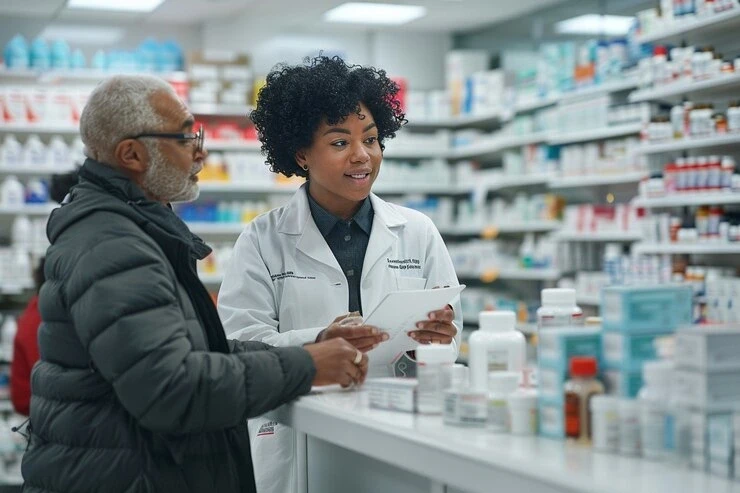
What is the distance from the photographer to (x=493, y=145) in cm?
959

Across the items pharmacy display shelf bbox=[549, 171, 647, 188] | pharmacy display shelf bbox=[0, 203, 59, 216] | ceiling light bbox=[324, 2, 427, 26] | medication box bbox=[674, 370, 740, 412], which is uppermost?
ceiling light bbox=[324, 2, 427, 26]

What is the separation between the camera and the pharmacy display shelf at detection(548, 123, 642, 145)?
741 cm

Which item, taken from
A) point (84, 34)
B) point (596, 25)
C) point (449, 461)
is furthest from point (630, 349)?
point (84, 34)

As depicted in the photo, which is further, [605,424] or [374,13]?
[374,13]

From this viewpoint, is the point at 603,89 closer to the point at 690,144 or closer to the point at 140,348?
the point at 690,144

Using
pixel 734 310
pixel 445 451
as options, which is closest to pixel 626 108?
pixel 734 310

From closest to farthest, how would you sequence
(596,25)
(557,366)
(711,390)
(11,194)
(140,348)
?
(711,390)
(557,366)
(140,348)
(11,194)
(596,25)

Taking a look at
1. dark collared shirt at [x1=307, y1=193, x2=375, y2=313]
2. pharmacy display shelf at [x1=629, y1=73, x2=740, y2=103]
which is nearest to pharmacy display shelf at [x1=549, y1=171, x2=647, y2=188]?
pharmacy display shelf at [x1=629, y1=73, x2=740, y2=103]

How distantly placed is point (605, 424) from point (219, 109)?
795cm

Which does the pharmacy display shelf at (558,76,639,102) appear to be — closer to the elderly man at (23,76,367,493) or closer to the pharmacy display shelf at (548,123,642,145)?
the pharmacy display shelf at (548,123,642,145)

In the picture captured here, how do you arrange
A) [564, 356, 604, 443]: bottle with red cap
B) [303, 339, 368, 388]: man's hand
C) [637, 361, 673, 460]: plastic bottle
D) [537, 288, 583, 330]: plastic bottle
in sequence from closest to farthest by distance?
1. [637, 361, 673, 460]: plastic bottle
2. [564, 356, 604, 443]: bottle with red cap
3. [537, 288, 583, 330]: plastic bottle
4. [303, 339, 368, 388]: man's hand

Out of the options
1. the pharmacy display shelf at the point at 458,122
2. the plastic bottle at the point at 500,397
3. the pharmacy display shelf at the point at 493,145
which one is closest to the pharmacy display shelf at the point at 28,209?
the pharmacy display shelf at the point at 458,122

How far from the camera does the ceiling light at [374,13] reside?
9586 millimetres

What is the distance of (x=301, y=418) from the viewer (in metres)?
2.29
